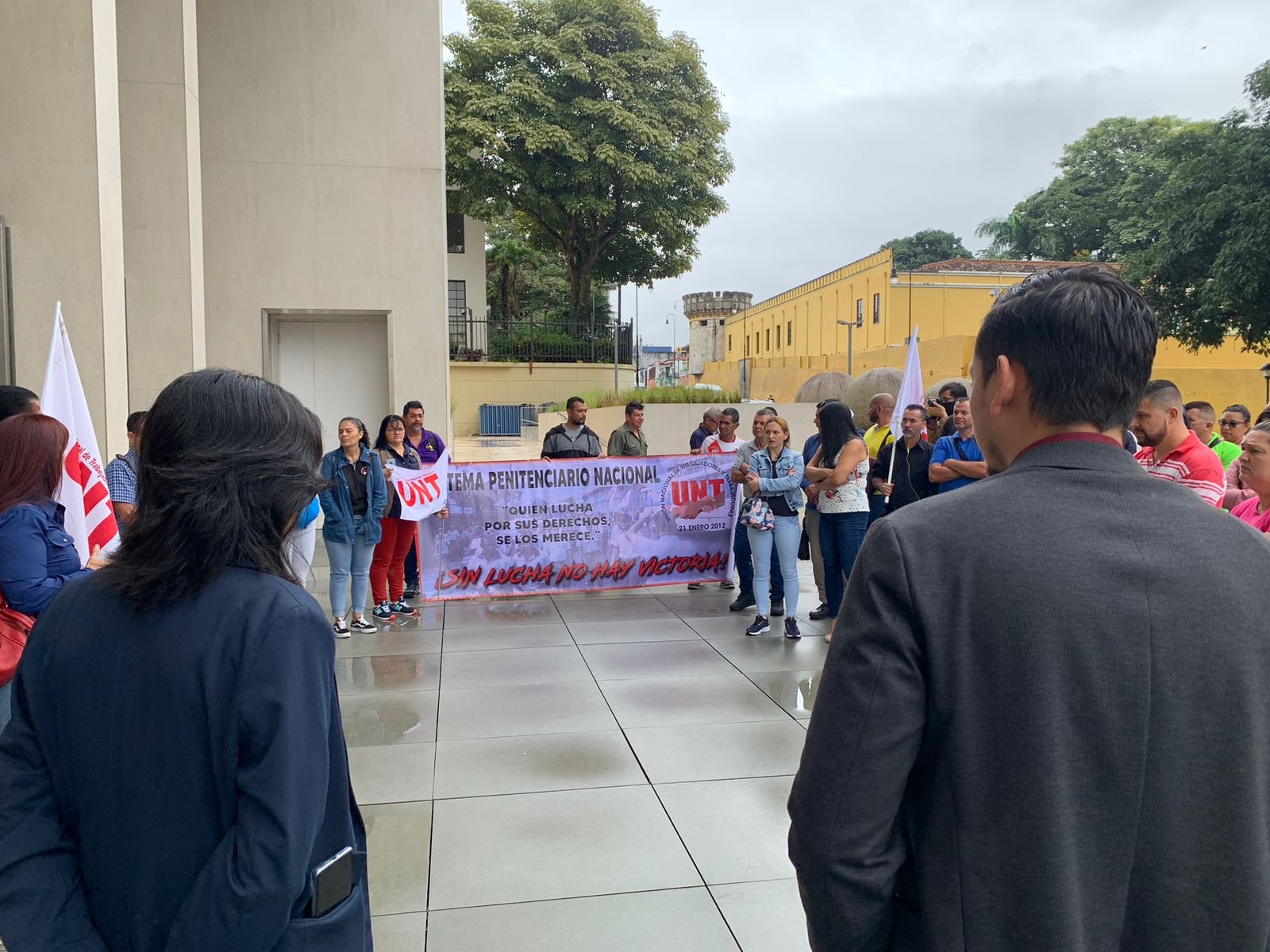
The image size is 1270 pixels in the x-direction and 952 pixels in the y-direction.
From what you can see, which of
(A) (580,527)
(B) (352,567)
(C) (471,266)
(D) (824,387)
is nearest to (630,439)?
(A) (580,527)

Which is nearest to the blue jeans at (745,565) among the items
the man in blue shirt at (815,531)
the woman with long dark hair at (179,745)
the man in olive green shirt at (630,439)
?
the man in blue shirt at (815,531)

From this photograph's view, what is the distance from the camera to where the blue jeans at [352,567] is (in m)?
8.06

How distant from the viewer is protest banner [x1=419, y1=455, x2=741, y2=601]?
950 centimetres

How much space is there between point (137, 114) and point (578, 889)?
8.79 metres

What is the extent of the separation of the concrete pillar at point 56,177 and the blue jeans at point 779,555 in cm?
499

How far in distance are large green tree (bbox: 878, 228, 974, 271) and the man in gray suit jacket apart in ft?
282

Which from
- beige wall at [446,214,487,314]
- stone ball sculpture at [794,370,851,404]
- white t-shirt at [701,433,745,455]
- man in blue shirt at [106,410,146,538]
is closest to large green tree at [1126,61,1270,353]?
stone ball sculpture at [794,370,851,404]

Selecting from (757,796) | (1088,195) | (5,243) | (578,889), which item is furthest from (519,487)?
(1088,195)

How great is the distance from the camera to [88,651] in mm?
1646

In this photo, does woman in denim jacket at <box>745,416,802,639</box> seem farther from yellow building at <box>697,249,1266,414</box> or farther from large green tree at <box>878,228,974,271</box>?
large green tree at <box>878,228,974,271</box>

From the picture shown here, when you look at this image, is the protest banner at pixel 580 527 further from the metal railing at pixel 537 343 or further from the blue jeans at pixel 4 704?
the metal railing at pixel 537 343

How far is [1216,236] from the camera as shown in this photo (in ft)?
84.3

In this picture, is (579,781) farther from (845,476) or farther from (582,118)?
(582,118)

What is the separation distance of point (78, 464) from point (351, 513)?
11.1 ft
